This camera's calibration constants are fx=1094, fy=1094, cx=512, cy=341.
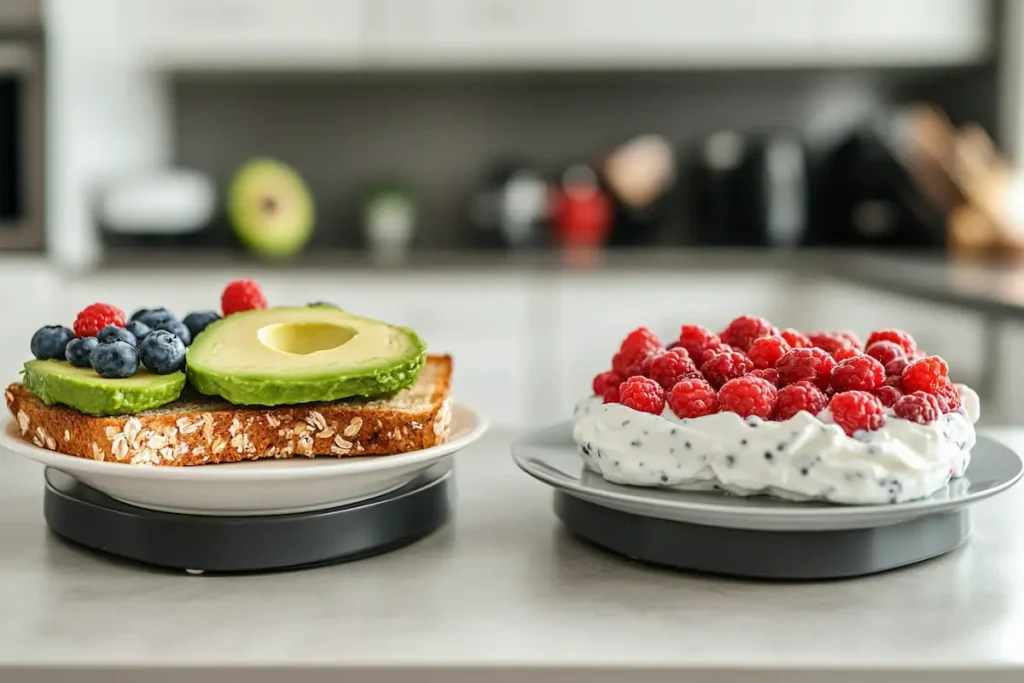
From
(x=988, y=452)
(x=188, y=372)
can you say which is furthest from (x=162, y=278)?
(x=988, y=452)

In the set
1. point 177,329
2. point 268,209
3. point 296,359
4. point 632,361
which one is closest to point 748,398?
point 632,361

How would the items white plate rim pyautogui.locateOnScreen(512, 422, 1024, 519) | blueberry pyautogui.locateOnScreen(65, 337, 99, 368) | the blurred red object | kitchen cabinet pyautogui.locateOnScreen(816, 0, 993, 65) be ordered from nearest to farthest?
1. white plate rim pyautogui.locateOnScreen(512, 422, 1024, 519)
2. blueberry pyautogui.locateOnScreen(65, 337, 99, 368)
3. kitchen cabinet pyautogui.locateOnScreen(816, 0, 993, 65)
4. the blurred red object

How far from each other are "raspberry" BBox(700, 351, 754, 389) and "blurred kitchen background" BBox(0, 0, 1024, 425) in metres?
1.73

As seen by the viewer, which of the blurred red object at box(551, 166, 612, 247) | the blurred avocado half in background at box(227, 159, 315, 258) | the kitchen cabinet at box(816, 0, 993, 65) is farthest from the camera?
the blurred red object at box(551, 166, 612, 247)

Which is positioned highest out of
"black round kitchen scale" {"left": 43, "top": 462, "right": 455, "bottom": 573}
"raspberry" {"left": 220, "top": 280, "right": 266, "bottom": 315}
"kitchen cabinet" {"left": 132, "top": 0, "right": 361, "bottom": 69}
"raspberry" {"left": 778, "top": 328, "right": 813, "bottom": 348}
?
"kitchen cabinet" {"left": 132, "top": 0, "right": 361, "bottom": 69}

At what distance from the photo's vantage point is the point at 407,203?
3535 millimetres

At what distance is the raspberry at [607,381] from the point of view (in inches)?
32.2

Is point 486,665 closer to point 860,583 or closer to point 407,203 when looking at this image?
point 860,583

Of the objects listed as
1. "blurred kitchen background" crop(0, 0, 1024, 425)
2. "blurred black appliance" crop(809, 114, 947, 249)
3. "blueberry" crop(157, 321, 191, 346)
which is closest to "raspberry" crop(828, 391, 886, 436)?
"blueberry" crop(157, 321, 191, 346)

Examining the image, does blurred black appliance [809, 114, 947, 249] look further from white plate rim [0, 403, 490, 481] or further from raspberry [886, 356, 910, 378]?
white plate rim [0, 403, 490, 481]

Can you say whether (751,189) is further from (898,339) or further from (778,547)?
(778,547)

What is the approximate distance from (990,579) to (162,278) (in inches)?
104

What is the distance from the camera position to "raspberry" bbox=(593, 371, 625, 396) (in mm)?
818

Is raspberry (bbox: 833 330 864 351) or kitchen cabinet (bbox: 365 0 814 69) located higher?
kitchen cabinet (bbox: 365 0 814 69)
